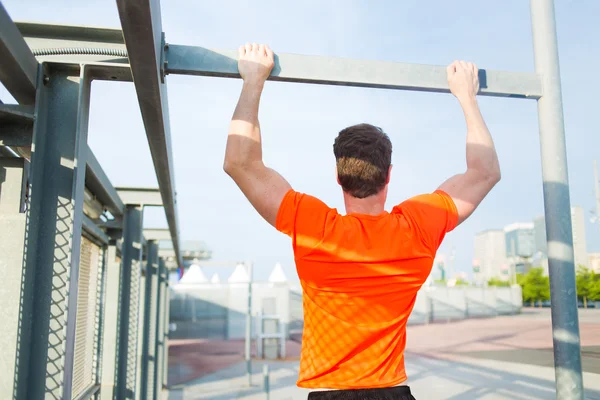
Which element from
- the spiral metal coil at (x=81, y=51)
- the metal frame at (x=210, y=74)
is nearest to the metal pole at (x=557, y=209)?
the metal frame at (x=210, y=74)

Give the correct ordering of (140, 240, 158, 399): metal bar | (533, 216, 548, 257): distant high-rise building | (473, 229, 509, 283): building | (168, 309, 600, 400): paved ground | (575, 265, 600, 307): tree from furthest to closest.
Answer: (473, 229, 509, 283): building, (168, 309, 600, 400): paved ground, (140, 240, 158, 399): metal bar, (575, 265, 600, 307): tree, (533, 216, 548, 257): distant high-rise building

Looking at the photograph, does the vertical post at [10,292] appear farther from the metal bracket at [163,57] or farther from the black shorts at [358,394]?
the black shorts at [358,394]

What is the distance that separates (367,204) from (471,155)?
383 millimetres

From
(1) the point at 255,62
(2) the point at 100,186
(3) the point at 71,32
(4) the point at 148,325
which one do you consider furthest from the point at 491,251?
(1) the point at 255,62

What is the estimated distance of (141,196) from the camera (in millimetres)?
5125

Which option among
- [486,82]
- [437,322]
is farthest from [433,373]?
[437,322]

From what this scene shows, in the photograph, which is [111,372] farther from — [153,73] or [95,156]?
[153,73]

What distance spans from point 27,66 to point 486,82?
161cm

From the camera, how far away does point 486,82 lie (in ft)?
5.68

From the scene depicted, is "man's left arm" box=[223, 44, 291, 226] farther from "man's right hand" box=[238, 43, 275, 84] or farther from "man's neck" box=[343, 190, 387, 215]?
"man's neck" box=[343, 190, 387, 215]

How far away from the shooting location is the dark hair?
1.49 metres

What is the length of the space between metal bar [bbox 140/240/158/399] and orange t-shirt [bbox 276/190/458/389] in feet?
18.1

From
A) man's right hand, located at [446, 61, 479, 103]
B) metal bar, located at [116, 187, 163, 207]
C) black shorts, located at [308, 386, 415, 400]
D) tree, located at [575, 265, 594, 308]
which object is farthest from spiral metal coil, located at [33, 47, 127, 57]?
tree, located at [575, 265, 594, 308]

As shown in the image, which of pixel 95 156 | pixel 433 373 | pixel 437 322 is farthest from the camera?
pixel 437 322
